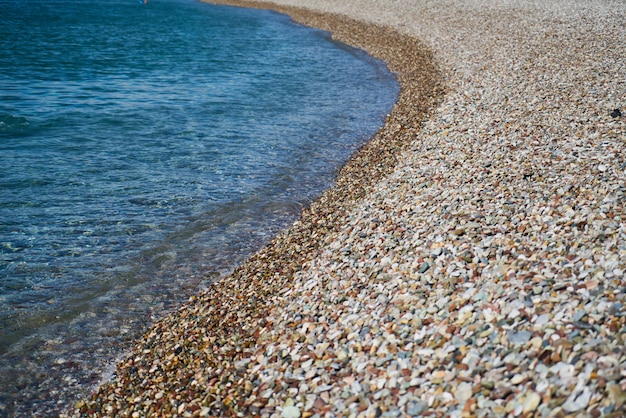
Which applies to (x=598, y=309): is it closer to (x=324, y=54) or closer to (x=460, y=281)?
(x=460, y=281)

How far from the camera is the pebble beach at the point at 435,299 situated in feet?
20.0

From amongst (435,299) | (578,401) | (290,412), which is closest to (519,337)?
(578,401)

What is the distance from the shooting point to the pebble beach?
20.0 ft

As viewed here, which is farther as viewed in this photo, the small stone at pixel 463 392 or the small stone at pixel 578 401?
the small stone at pixel 463 392

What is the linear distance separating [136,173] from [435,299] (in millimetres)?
11420


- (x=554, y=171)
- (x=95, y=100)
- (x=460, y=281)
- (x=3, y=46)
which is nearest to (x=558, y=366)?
(x=460, y=281)

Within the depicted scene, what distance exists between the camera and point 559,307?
659 cm

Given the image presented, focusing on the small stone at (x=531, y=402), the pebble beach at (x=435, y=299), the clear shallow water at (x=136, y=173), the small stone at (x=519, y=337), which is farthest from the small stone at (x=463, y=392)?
the clear shallow water at (x=136, y=173)

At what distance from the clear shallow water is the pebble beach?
101 centimetres

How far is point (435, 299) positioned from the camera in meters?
7.77

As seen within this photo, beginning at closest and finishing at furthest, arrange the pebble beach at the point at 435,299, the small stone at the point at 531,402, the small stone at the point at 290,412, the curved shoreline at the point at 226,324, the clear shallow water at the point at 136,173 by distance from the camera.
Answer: the small stone at the point at 531,402, the pebble beach at the point at 435,299, the small stone at the point at 290,412, the curved shoreline at the point at 226,324, the clear shallow water at the point at 136,173

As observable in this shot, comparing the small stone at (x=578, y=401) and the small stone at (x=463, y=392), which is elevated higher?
the small stone at (x=578, y=401)

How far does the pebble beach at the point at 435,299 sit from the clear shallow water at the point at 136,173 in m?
1.01

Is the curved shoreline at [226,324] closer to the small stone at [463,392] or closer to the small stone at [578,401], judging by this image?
the small stone at [463,392]
